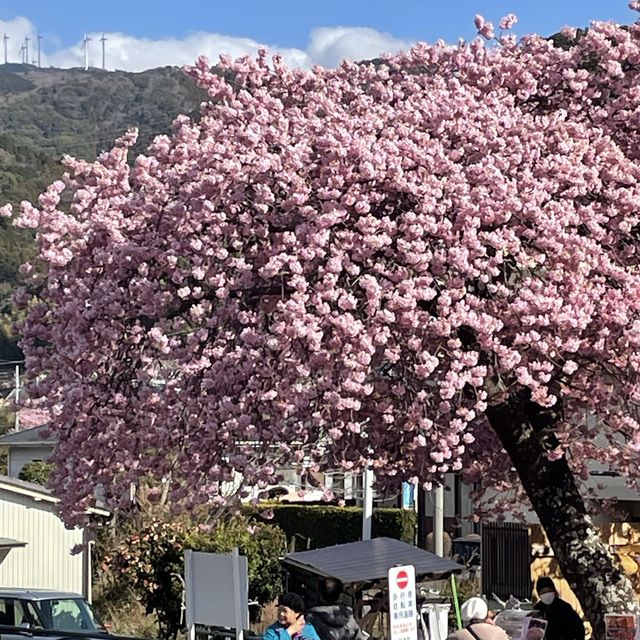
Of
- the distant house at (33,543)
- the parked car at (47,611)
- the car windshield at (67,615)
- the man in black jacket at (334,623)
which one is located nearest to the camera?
the man in black jacket at (334,623)

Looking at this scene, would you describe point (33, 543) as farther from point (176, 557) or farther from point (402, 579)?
point (402, 579)

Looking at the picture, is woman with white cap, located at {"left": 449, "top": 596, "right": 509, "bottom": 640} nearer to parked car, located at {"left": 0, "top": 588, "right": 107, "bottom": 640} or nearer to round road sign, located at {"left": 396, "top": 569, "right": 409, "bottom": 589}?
round road sign, located at {"left": 396, "top": 569, "right": 409, "bottom": 589}

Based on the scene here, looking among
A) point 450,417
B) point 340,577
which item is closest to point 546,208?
point 450,417

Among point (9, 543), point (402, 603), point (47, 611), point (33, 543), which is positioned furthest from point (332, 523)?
point (402, 603)

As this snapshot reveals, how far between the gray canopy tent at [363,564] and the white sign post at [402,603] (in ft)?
16.5

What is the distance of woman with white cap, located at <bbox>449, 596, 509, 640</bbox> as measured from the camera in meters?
11.4

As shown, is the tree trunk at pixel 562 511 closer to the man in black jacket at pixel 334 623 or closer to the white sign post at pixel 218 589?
the man in black jacket at pixel 334 623

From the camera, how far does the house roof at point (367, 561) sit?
18109mm

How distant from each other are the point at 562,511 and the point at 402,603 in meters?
2.05

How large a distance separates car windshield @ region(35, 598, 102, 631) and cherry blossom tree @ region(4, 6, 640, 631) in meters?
6.58

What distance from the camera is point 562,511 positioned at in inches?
528

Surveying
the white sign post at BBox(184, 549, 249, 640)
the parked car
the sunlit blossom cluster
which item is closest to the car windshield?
the parked car

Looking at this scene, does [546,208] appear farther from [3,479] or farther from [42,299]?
[3,479]

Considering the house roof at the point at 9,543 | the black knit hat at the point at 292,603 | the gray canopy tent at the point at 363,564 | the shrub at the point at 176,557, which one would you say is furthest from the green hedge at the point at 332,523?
the black knit hat at the point at 292,603
